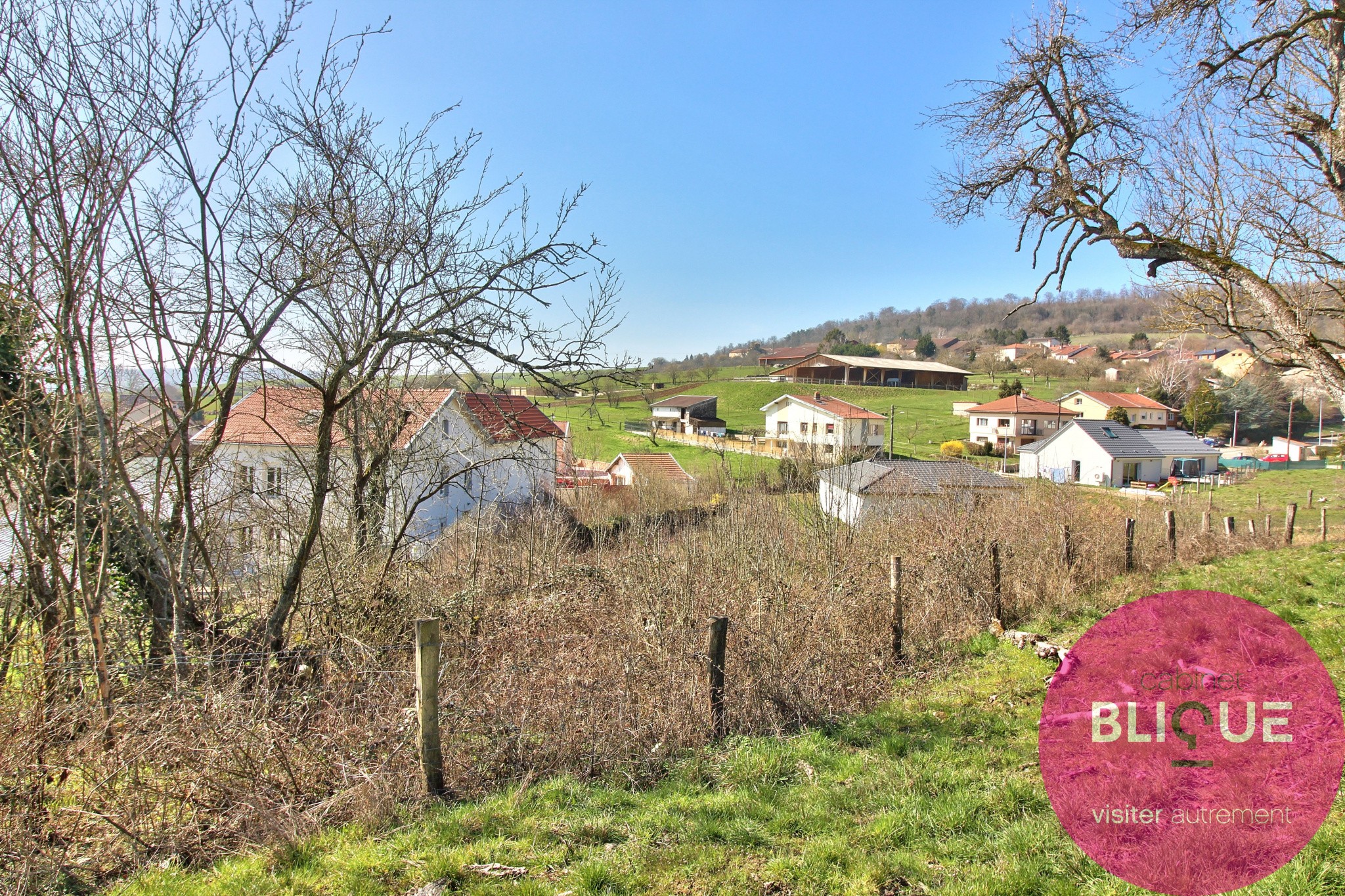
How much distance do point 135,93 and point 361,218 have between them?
183 cm

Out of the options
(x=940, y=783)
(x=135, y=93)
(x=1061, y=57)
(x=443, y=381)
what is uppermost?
(x=1061, y=57)

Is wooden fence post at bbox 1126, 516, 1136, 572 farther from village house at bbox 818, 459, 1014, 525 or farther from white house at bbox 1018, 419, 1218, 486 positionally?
white house at bbox 1018, 419, 1218, 486

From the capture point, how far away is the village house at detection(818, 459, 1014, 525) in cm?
1281

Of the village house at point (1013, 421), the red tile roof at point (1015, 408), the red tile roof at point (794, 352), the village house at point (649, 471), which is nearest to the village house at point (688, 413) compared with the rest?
the village house at point (649, 471)

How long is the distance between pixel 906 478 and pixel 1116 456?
2841cm

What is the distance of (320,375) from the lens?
8.65m

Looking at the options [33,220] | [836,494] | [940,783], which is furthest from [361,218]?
[836,494]

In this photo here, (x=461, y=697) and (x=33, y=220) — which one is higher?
(x=33, y=220)

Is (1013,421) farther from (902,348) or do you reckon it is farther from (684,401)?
(902,348)

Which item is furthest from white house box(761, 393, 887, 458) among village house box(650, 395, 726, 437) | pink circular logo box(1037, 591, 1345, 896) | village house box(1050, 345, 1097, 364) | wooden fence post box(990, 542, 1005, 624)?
village house box(1050, 345, 1097, 364)

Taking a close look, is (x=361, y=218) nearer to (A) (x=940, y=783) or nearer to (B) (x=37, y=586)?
(B) (x=37, y=586)

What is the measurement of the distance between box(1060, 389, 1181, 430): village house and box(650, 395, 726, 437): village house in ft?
89.6

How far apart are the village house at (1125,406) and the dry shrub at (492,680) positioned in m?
46.2

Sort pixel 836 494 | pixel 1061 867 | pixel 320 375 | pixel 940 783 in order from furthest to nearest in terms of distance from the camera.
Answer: pixel 836 494
pixel 320 375
pixel 940 783
pixel 1061 867
